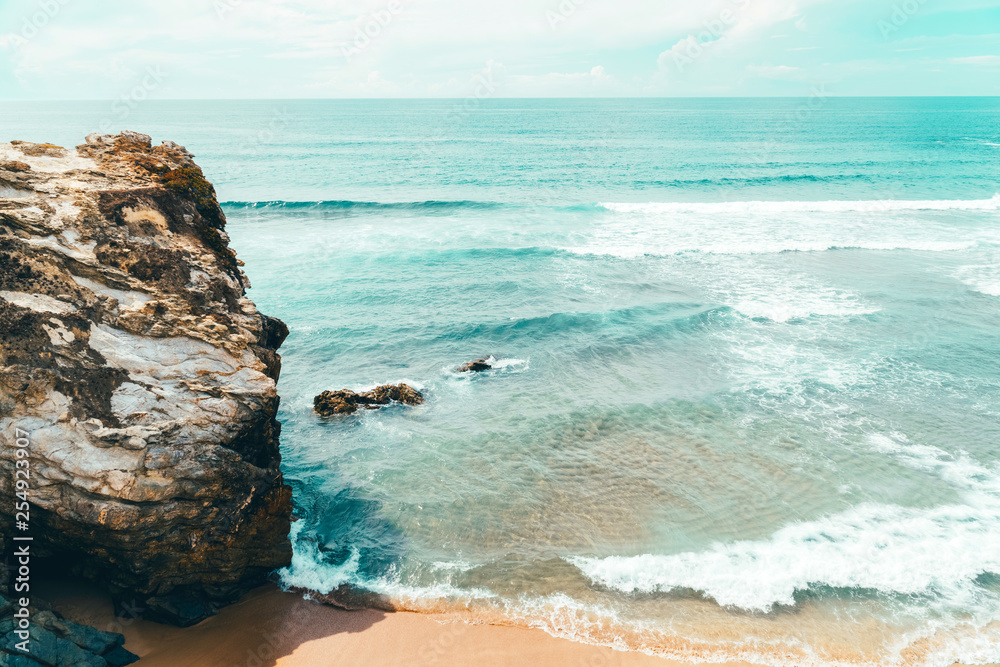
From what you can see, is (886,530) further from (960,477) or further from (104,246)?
(104,246)

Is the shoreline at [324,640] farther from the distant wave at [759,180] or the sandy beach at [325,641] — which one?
the distant wave at [759,180]

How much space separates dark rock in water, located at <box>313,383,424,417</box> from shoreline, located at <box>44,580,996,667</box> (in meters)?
7.83

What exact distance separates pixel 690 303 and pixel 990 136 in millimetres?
112492

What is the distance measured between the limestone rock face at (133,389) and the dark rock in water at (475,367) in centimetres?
979

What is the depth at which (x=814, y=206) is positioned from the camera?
153 feet

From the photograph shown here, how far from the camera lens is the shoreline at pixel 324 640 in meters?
10.2

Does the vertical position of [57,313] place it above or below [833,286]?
above

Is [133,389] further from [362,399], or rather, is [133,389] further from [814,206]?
[814,206]

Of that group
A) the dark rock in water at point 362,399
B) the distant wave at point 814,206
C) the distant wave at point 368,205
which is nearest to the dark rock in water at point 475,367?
the dark rock in water at point 362,399

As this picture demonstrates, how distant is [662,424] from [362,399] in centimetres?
1008

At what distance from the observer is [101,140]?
495 inches

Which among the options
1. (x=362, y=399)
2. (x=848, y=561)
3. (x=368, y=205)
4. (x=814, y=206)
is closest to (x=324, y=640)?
(x=362, y=399)

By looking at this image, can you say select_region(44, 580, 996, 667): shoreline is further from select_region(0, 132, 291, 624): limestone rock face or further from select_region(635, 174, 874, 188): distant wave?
select_region(635, 174, 874, 188): distant wave

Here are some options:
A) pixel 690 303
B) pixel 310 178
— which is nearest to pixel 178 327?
pixel 690 303
